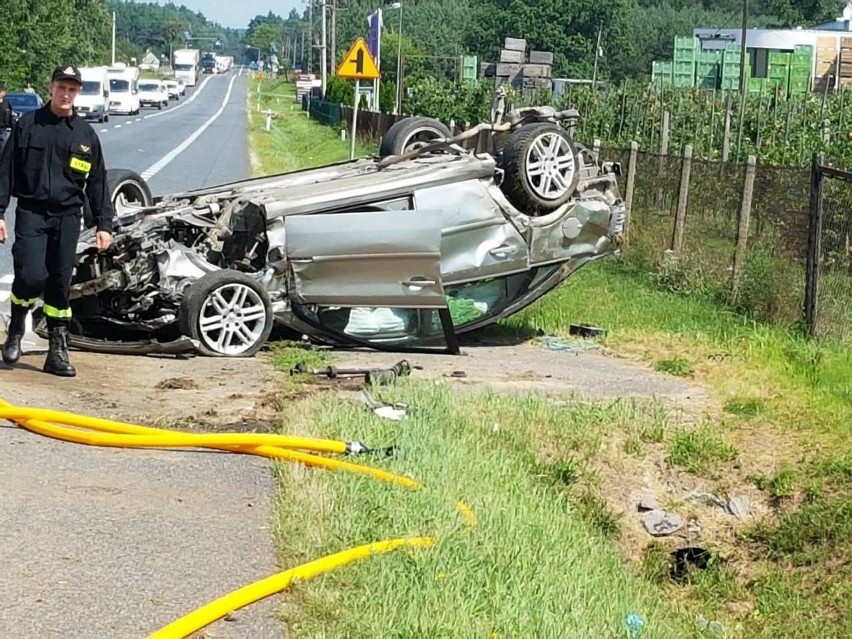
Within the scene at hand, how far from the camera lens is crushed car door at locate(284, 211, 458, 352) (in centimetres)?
992

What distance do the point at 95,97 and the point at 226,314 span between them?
4840 centimetres

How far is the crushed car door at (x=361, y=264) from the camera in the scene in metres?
9.92

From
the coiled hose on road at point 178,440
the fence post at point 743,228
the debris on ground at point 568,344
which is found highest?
the fence post at point 743,228

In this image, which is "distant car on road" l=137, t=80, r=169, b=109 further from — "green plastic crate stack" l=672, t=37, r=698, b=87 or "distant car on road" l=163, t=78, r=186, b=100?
"green plastic crate stack" l=672, t=37, r=698, b=87

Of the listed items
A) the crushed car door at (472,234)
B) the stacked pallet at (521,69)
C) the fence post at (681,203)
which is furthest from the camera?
the stacked pallet at (521,69)

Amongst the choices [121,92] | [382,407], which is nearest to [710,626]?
[382,407]

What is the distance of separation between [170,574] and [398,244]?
5243 mm

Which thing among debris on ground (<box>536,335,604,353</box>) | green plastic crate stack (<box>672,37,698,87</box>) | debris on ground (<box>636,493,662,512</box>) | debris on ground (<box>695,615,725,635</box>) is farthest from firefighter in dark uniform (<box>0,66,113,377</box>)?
green plastic crate stack (<box>672,37,698,87</box>)

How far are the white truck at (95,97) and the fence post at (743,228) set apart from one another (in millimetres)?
43905

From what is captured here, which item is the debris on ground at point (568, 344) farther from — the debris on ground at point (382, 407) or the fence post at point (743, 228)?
the debris on ground at point (382, 407)

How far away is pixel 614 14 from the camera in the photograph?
105 meters

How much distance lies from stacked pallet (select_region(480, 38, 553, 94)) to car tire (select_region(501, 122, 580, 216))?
20.5 meters

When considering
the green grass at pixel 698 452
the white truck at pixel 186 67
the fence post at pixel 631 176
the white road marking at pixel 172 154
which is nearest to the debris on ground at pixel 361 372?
the green grass at pixel 698 452

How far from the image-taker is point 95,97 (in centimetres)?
5588
